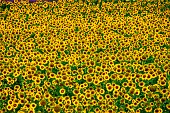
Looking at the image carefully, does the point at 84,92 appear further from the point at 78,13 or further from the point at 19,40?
the point at 78,13

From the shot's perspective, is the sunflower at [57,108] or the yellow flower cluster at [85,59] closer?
the sunflower at [57,108]

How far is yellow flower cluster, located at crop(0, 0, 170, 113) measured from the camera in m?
6.22

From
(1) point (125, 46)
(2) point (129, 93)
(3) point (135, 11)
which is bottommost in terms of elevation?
(2) point (129, 93)

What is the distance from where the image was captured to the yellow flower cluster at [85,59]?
245 inches

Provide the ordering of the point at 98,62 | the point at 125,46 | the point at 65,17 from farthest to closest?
the point at 65,17, the point at 125,46, the point at 98,62

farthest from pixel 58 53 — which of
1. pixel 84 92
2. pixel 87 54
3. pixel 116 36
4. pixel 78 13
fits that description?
pixel 78 13

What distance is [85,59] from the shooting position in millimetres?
7574

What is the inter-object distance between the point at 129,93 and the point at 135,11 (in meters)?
4.77

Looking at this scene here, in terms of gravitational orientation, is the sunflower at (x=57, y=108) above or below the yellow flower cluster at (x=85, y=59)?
below

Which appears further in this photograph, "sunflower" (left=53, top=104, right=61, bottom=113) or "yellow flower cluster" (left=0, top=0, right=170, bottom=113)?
"yellow flower cluster" (left=0, top=0, right=170, bottom=113)

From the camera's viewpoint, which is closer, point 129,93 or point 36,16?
point 129,93

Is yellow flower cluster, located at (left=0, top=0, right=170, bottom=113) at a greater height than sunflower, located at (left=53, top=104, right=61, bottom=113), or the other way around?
yellow flower cluster, located at (left=0, top=0, right=170, bottom=113)

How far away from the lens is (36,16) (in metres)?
10.7

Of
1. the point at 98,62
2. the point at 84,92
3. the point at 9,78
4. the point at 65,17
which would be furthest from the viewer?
the point at 65,17
